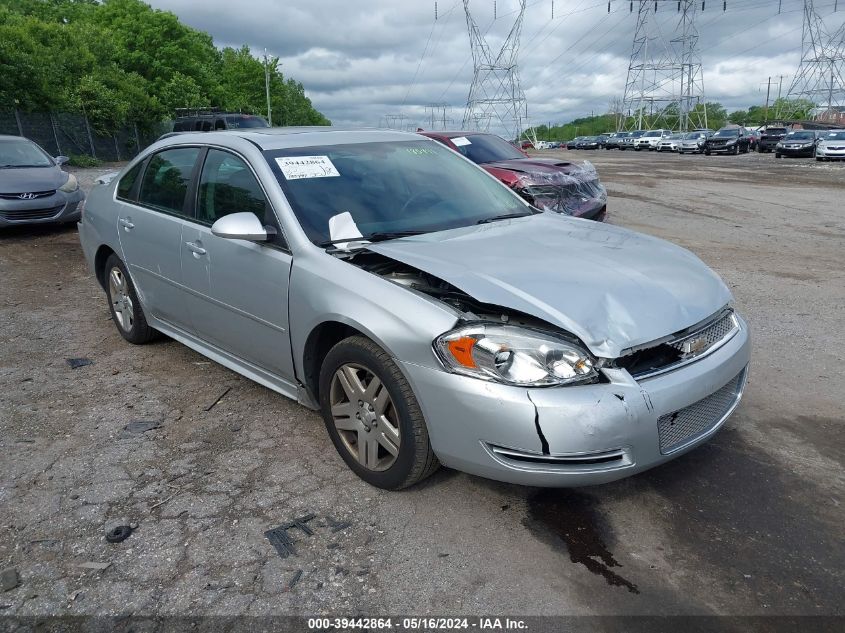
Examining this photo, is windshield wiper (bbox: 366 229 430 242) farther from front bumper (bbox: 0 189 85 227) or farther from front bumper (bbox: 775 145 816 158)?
front bumper (bbox: 775 145 816 158)

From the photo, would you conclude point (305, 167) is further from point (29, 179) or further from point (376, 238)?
point (29, 179)

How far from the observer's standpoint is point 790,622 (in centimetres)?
228

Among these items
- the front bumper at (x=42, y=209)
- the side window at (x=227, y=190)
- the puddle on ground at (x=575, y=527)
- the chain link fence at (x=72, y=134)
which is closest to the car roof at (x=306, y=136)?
the side window at (x=227, y=190)

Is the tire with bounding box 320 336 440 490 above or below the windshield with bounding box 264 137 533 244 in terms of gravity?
below

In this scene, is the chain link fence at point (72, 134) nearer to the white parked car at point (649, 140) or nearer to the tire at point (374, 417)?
the tire at point (374, 417)

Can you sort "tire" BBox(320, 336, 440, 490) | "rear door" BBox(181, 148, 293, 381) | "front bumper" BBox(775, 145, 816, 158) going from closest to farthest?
"tire" BBox(320, 336, 440, 490) → "rear door" BBox(181, 148, 293, 381) → "front bumper" BBox(775, 145, 816, 158)

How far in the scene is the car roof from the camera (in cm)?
398

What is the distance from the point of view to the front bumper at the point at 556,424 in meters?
2.52

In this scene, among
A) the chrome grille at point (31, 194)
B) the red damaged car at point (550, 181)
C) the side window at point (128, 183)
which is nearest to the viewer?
the side window at point (128, 183)

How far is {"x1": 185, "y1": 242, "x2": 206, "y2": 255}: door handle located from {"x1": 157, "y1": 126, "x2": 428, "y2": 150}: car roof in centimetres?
65

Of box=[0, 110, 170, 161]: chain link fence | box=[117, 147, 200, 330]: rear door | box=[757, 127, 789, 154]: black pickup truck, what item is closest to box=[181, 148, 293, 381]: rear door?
box=[117, 147, 200, 330]: rear door

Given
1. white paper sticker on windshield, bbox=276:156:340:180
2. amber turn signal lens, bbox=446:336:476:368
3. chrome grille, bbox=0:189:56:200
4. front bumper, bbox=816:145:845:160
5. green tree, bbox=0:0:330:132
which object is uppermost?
green tree, bbox=0:0:330:132

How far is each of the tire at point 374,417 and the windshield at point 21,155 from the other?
1007 cm

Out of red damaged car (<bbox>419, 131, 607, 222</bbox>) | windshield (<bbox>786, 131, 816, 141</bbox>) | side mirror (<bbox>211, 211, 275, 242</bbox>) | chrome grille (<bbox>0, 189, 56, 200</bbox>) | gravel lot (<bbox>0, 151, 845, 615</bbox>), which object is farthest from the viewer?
windshield (<bbox>786, 131, 816, 141</bbox>)
